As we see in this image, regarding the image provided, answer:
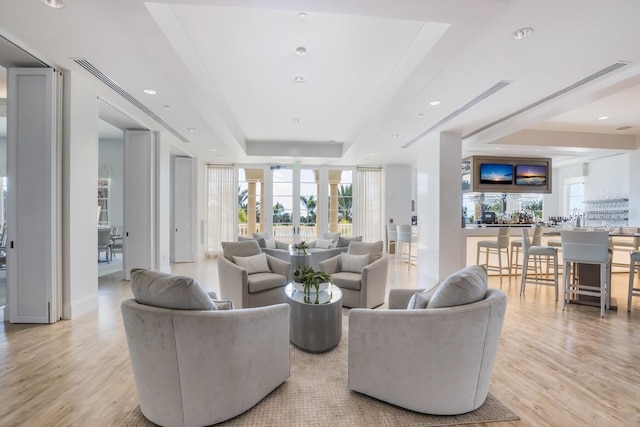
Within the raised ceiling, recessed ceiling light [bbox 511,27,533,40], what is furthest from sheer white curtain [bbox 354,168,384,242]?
recessed ceiling light [bbox 511,27,533,40]

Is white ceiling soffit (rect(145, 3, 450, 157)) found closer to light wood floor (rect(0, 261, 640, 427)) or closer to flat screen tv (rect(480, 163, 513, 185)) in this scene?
light wood floor (rect(0, 261, 640, 427))

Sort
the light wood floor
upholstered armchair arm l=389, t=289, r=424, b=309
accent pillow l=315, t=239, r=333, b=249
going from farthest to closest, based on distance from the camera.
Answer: accent pillow l=315, t=239, r=333, b=249 < upholstered armchair arm l=389, t=289, r=424, b=309 < the light wood floor

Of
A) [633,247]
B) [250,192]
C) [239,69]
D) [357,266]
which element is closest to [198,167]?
[250,192]

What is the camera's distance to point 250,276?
170 inches

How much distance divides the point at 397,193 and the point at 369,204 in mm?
900

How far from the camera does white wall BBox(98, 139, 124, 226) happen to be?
8773 mm

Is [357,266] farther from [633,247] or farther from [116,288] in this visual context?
[633,247]

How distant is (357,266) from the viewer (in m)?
4.52

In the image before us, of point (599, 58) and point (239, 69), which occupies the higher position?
point (239, 69)

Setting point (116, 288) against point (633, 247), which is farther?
point (633, 247)

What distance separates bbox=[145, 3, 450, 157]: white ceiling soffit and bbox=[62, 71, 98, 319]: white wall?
4.52 feet

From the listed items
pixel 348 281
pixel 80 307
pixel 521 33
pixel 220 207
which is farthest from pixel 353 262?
pixel 220 207

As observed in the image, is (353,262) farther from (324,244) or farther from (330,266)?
(324,244)

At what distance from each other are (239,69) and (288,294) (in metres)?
2.87
